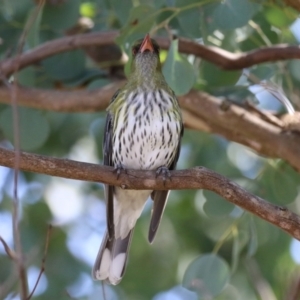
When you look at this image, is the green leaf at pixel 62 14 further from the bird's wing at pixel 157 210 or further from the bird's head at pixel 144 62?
the bird's wing at pixel 157 210

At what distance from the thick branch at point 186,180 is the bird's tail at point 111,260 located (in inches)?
40.8

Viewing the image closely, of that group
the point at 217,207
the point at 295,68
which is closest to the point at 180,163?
the point at 295,68

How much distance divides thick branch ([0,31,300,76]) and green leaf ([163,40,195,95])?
21.9 inches

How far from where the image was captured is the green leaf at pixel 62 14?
4.82 m

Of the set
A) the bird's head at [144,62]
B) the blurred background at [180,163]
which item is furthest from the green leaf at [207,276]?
the bird's head at [144,62]

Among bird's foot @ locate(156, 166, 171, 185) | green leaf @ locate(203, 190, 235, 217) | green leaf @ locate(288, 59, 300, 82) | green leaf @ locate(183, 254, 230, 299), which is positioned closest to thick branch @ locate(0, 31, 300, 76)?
green leaf @ locate(288, 59, 300, 82)

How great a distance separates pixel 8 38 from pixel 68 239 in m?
1.71

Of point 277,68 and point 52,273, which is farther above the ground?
point 277,68

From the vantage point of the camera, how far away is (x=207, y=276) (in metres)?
4.18

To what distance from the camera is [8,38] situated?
16.8 ft

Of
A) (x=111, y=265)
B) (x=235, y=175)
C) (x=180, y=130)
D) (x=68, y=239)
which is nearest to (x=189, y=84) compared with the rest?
(x=180, y=130)

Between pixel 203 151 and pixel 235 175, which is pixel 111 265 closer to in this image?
pixel 235 175

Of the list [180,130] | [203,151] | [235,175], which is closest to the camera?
[180,130]

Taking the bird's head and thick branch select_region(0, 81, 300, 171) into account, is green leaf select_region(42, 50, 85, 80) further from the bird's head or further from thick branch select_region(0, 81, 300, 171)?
the bird's head
